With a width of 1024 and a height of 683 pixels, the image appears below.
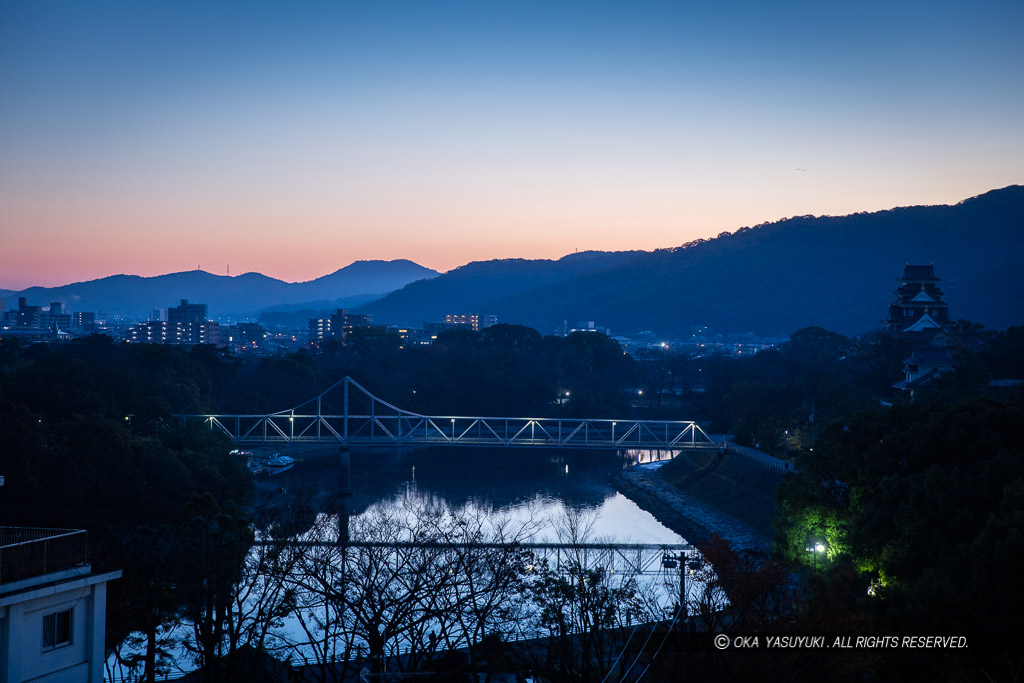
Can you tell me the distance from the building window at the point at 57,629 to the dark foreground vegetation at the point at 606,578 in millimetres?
2287

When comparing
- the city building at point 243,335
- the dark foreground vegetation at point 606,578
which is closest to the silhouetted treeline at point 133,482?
the dark foreground vegetation at point 606,578

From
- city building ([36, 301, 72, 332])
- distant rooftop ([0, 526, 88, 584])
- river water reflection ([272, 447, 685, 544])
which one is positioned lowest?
river water reflection ([272, 447, 685, 544])

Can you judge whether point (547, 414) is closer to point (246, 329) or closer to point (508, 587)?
point (508, 587)

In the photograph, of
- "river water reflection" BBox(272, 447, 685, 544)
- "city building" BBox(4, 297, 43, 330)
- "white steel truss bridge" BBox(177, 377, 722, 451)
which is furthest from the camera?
"city building" BBox(4, 297, 43, 330)

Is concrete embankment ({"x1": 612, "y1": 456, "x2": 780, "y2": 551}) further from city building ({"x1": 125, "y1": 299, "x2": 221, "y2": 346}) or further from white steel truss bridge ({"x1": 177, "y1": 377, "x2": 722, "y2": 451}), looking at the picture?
city building ({"x1": 125, "y1": 299, "x2": 221, "y2": 346})

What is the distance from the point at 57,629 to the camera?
19.5ft

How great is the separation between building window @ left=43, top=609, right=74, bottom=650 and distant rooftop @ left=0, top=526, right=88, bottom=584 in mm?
307

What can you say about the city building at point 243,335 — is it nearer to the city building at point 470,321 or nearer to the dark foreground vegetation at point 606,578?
the city building at point 470,321

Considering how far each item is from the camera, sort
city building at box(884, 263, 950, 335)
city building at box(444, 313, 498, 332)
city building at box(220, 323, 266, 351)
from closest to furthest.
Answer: city building at box(884, 263, 950, 335) < city building at box(220, 323, 266, 351) < city building at box(444, 313, 498, 332)

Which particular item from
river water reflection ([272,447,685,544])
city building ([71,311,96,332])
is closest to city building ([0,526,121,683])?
river water reflection ([272,447,685,544])

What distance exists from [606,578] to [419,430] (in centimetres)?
2386

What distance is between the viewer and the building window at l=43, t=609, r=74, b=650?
5.86 metres

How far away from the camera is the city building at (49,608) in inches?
217

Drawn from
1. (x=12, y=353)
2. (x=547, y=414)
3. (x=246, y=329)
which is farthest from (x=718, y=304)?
(x=12, y=353)
